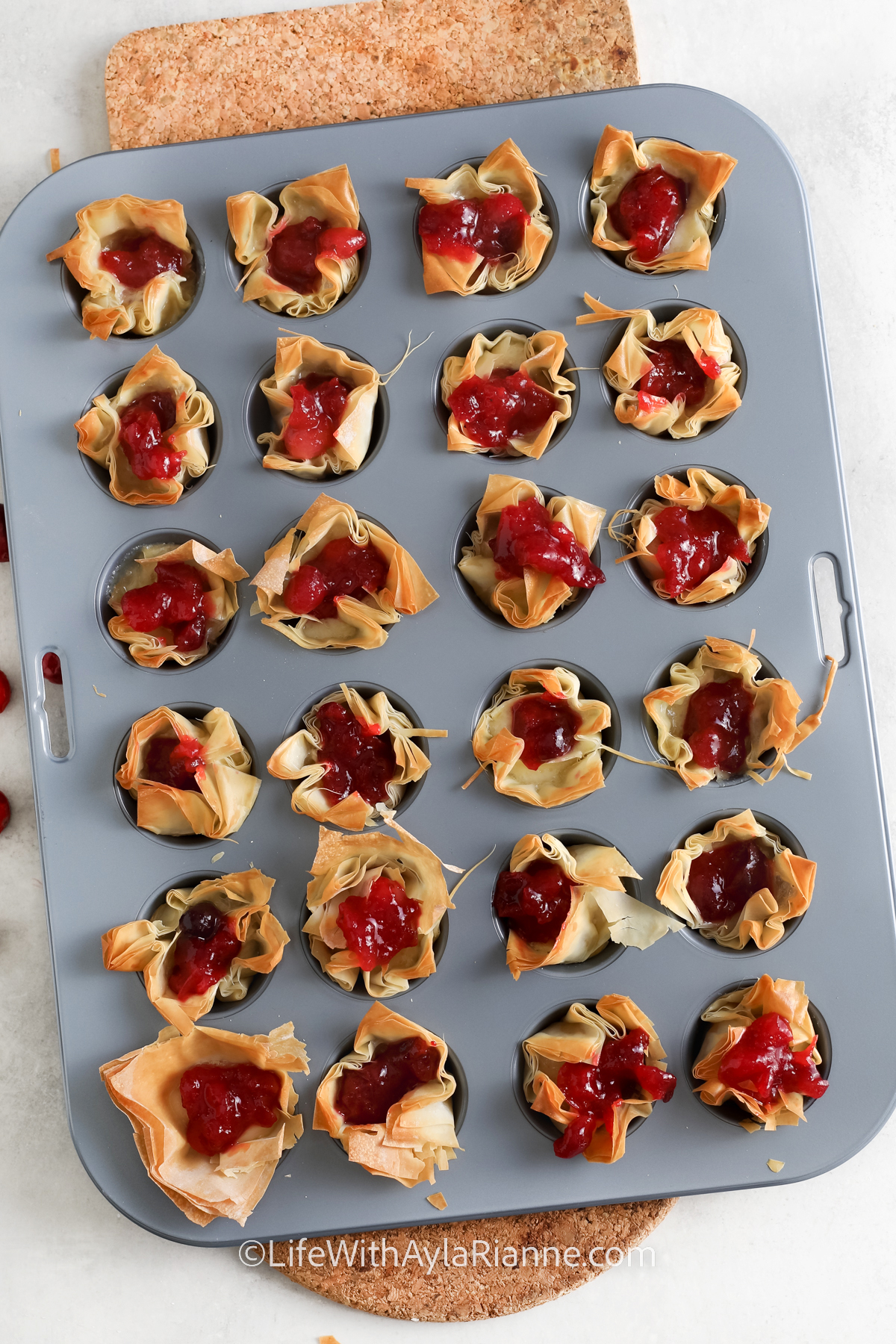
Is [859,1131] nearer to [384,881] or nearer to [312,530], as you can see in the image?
[384,881]

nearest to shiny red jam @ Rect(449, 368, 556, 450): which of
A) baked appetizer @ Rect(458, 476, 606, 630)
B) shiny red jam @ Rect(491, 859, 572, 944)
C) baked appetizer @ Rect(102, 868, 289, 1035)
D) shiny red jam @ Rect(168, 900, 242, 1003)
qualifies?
baked appetizer @ Rect(458, 476, 606, 630)

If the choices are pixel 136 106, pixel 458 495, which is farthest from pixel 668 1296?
pixel 136 106

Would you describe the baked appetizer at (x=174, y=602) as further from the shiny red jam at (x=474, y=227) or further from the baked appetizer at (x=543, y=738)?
the shiny red jam at (x=474, y=227)

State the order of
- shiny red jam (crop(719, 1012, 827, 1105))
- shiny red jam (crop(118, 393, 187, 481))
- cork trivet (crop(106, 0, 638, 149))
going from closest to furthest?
shiny red jam (crop(719, 1012, 827, 1105)) → shiny red jam (crop(118, 393, 187, 481)) → cork trivet (crop(106, 0, 638, 149))

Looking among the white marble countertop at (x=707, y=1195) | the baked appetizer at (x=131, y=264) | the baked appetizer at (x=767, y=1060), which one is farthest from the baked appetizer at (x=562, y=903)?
the baked appetizer at (x=131, y=264)

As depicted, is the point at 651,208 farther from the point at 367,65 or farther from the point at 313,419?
the point at 313,419

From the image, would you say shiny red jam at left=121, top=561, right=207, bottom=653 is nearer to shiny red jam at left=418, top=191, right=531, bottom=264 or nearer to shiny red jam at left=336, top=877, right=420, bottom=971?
shiny red jam at left=336, top=877, right=420, bottom=971
